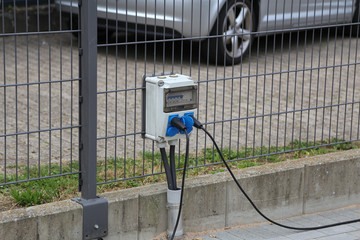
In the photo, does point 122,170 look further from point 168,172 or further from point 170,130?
point 170,130

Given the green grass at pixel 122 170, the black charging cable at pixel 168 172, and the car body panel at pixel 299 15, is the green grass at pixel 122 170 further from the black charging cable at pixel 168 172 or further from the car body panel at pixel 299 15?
the car body panel at pixel 299 15

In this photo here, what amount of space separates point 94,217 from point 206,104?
3.95 feet

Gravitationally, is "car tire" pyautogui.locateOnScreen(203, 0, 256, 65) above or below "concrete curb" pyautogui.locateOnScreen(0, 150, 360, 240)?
above

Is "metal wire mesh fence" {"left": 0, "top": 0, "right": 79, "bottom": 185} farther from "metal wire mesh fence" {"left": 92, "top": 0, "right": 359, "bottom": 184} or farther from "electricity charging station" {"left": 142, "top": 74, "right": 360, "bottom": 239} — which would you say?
"electricity charging station" {"left": 142, "top": 74, "right": 360, "bottom": 239}

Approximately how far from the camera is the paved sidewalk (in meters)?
4.74

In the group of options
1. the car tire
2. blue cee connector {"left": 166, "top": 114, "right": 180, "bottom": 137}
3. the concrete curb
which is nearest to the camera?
the concrete curb

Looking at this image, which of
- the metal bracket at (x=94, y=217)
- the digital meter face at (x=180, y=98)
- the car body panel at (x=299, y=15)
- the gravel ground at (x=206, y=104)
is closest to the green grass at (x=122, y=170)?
the gravel ground at (x=206, y=104)

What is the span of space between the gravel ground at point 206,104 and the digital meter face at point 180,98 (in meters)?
0.29

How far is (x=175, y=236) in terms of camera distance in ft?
14.9

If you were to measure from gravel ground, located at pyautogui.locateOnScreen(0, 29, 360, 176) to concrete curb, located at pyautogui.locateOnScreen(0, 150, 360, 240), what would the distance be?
0.31 m

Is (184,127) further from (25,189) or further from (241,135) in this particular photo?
(241,135)

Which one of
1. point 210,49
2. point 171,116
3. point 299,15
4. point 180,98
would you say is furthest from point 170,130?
point 299,15

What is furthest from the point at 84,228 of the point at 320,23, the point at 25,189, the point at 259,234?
the point at 320,23

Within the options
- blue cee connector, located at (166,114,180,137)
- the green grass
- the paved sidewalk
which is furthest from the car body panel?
the paved sidewalk
